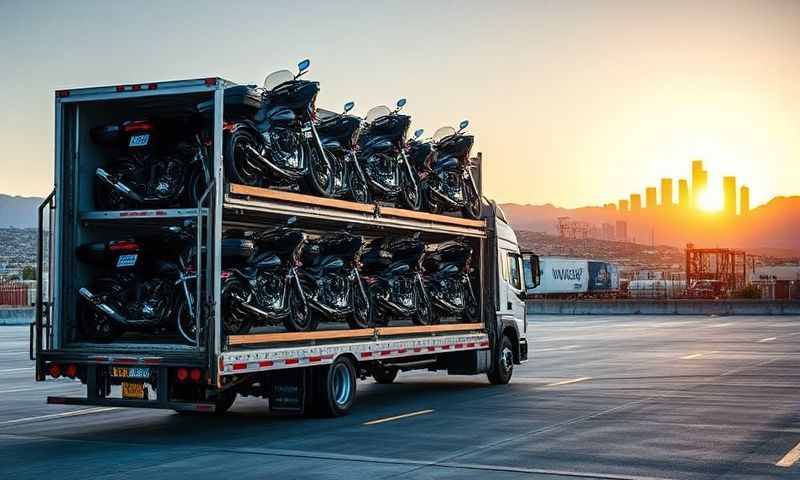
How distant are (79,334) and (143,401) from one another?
1517mm

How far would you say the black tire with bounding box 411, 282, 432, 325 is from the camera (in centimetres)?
1791

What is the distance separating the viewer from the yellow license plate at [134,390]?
1262 cm

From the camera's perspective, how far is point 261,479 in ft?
33.4

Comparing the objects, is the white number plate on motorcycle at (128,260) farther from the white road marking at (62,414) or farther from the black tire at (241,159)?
the white road marking at (62,414)

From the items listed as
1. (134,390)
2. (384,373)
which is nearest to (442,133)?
(384,373)

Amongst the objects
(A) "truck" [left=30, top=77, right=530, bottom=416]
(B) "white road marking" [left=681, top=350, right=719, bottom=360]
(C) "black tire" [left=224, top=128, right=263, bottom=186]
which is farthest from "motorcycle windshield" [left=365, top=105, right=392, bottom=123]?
(B) "white road marking" [left=681, top=350, right=719, bottom=360]

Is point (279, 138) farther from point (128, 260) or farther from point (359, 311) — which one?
point (359, 311)

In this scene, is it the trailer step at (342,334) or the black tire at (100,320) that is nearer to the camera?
the trailer step at (342,334)

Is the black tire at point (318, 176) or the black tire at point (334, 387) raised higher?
the black tire at point (318, 176)

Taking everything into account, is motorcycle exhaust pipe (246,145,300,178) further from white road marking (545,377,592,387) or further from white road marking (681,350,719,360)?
white road marking (681,350,719,360)

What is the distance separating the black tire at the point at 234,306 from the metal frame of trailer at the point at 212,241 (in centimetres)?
33

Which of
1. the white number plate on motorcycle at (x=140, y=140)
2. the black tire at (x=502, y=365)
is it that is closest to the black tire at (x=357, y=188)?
the white number plate on motorcycle at (x=140, y=140)

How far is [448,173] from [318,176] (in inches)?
179

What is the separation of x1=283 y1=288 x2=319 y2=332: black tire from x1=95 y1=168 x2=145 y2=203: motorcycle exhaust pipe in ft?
7.79
